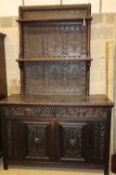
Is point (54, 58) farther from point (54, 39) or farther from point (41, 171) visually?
point (41, 171)

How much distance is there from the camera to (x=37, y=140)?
2.69 metres

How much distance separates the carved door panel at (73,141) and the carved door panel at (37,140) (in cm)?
13

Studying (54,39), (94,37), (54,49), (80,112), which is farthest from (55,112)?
(94,37)

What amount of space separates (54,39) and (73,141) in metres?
1.43

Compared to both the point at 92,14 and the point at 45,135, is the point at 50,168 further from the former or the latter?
the point at 92,14

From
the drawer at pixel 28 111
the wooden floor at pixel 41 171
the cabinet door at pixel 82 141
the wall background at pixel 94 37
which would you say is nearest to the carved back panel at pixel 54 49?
the wall background at pixel 94 37

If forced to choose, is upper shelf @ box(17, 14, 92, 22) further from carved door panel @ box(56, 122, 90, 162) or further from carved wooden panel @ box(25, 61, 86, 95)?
carved door panel @ box(56, 122, 90, 162)

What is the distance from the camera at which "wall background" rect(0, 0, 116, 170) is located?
3.00m

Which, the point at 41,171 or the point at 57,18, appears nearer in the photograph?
the point at 41,171

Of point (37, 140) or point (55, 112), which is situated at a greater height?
point (55, 112)

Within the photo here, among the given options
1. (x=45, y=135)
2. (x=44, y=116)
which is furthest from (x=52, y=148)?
(x=44, y=116)

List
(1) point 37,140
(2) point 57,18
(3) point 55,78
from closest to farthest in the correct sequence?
1. (1) point 37,140
2. (2) point 57,18
3. (3) point 55,78

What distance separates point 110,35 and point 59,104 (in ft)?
4.20

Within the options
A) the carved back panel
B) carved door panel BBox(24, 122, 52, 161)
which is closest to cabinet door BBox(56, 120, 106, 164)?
carved door panel BBox(24, 122, 52, 161)
